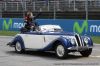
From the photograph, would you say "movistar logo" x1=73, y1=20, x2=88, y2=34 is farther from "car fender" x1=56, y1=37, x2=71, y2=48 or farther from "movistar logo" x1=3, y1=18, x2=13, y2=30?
"car fender" x1=56, y1=37, x2=71, y2=48

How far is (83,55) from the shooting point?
1488 cm

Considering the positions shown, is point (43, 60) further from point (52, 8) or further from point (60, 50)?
point (52, 8)

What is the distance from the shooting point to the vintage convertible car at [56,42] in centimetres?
1389

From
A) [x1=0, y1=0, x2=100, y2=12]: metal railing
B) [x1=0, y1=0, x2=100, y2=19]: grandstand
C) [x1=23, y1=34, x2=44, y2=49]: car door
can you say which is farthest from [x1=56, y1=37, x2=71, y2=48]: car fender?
Result: [x1=0, y1=0, x2=100, y2=12]: metal railing

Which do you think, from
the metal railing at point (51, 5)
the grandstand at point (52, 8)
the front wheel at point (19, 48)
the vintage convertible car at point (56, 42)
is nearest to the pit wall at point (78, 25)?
the grandstand at point (52, 8)

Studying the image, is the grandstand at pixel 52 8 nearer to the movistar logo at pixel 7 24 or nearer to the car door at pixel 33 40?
the movistar logo at pixel 7 24

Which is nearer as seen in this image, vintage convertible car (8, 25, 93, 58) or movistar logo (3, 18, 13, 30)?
vintage convertible car (8, 25, 93, 58)

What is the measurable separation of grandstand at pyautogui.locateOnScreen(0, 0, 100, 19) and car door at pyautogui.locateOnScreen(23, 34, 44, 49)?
22.5 m

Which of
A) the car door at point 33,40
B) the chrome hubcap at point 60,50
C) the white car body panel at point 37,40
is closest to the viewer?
the chrome hubcap at point 60,50

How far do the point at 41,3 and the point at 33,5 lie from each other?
90cm

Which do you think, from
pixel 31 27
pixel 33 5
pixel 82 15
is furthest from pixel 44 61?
pixel 33 5

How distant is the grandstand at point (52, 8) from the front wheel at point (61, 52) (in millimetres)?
24127

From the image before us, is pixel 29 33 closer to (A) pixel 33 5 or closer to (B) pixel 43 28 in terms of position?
(B) pixel 43 28

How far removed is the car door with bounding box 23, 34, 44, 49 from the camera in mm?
15000
